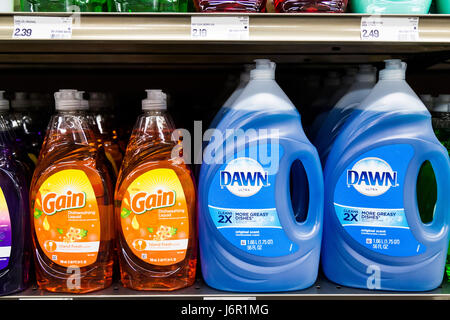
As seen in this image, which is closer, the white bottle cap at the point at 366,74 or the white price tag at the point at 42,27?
the white price tag at the point at 42,27

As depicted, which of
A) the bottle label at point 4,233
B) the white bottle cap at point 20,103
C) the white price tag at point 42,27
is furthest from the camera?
the white bottle cap at point 20,103

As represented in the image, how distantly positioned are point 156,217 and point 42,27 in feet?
1.80

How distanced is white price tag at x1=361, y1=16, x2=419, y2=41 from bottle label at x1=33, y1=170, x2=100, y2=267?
2.65ft

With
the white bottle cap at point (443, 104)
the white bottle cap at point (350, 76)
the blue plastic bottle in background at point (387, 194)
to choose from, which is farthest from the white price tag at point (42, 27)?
Answer: the white bottle cap at point (443, 104)

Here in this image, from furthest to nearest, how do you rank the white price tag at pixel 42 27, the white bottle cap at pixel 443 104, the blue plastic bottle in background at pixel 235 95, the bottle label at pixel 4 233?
1. the white bottle cap at pixel 443 104
2. the blue plastic bottle in background at pixel 235 95
3. the bottle label at pixel 4 233
4. the white price tag at pixel 42 27

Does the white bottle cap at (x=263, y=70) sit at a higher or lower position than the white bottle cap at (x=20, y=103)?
higher

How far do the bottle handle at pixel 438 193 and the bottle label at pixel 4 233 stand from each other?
1062mm

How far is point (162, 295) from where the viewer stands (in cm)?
114

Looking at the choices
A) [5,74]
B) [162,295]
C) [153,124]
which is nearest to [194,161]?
[153,124]

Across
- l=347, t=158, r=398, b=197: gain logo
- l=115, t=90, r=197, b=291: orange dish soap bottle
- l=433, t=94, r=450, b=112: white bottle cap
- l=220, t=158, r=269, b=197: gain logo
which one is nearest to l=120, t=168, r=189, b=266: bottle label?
l=115, t=90, r=197, b=291: orange dish soap bottle

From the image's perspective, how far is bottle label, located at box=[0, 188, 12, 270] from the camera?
1129 mm

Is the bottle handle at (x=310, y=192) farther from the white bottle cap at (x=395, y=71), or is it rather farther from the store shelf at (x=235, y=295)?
the white bottle cap at (x=395, y=71)

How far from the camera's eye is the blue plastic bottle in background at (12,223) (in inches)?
44.6

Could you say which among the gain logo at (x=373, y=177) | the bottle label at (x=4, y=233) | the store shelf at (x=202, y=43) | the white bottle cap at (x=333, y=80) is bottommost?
the bottle label at (x=4, y=233)
